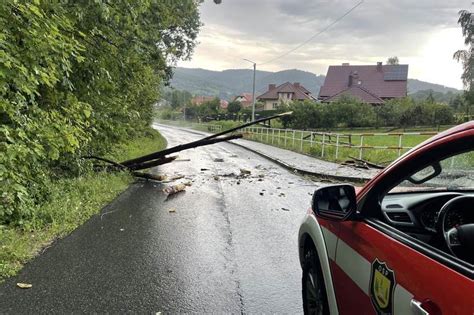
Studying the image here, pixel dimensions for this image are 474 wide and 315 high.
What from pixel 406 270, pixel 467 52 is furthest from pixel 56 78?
pixel 467 52

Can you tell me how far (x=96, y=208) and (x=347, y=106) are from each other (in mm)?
44372

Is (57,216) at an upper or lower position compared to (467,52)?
lower

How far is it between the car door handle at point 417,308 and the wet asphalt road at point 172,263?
2344 mm

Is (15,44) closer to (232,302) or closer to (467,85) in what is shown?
(232,302)

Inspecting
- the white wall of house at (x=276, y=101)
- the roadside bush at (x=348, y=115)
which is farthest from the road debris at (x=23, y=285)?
the white wall of house at (x=276, y=101)

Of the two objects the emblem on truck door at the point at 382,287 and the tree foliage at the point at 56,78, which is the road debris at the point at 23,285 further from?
the emblem on truck door at the point at 382,287

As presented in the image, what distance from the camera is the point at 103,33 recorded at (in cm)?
727

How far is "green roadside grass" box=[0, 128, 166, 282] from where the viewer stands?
193 inches

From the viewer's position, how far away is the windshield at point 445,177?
2250 mm

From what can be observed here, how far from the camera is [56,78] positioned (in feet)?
17.8

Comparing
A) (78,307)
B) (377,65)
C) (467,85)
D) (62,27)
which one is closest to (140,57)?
(62,27)

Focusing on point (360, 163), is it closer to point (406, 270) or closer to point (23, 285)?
point (23, 285)

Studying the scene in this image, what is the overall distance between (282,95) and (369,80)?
20117 mm

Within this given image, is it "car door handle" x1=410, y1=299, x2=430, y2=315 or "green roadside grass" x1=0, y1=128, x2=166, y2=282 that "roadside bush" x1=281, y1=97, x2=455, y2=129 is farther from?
"car door handle" x1=410, y1=299, x2=430, y2=315
